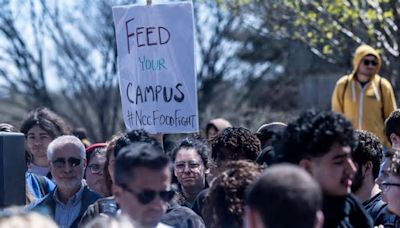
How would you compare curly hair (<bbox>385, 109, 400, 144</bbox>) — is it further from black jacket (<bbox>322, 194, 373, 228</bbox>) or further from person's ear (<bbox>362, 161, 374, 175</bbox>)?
black jacket (<bbox>322, 194, 373, 228</bbox>)

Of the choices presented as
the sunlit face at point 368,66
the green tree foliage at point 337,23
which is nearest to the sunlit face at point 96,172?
the sunlit face at point 368,66

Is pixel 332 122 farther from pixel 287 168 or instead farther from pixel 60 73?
pixel 60 73

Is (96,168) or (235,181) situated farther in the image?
(96,168)

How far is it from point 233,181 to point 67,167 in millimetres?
2558

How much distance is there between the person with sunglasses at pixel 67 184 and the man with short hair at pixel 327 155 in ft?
9.03

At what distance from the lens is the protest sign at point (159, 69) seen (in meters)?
8.00

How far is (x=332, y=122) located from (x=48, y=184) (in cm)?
381

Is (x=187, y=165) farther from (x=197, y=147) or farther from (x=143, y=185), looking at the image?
(x=143, y=185)

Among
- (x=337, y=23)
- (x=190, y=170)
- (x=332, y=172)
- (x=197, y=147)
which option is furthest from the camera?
(x=337, y=23)

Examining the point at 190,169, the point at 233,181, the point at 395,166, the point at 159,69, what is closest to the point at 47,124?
the point at 159,69

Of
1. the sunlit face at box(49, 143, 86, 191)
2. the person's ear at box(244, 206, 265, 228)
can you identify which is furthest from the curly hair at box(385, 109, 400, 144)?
the person's ear at box(244, 206, 265, 228)

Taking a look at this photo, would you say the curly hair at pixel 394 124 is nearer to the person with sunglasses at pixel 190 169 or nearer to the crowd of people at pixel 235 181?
the crowd of people at pixel 235 181

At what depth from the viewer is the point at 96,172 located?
8273mm

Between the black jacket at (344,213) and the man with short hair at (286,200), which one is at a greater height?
the man with short hair at (286,200)
